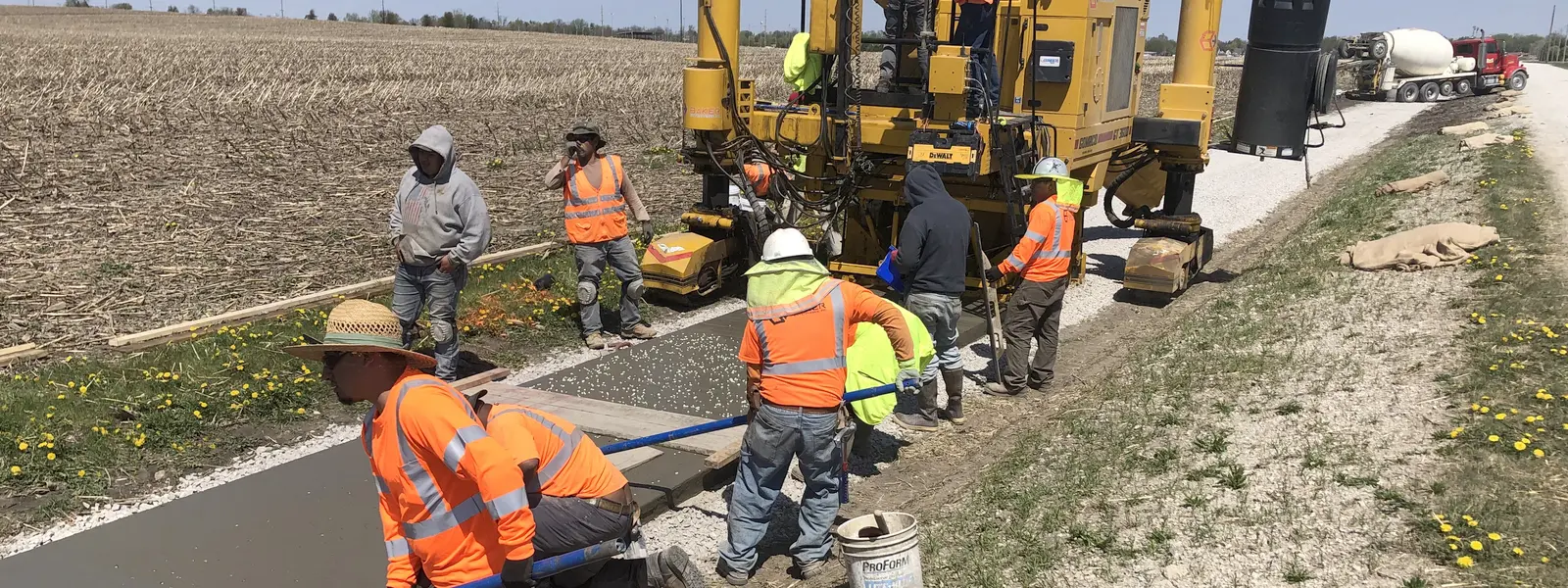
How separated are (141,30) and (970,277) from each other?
52625 millimetres

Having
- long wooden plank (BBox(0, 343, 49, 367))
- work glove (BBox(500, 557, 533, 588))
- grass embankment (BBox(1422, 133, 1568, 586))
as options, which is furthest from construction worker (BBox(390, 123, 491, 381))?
grass embankment (BBox(1422, 133, 1568, 586))

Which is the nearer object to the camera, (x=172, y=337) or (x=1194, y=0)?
(x=172, y=337)

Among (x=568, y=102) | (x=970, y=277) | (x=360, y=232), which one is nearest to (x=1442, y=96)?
(x=568, y=102)

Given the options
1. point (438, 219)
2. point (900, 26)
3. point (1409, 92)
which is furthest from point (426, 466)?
point (1409, 92)

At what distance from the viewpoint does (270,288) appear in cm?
956

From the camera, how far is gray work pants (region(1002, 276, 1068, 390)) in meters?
8.14

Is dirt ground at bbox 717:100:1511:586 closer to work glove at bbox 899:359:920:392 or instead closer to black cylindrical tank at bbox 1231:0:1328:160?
work glove at bbox 899:359:920:392

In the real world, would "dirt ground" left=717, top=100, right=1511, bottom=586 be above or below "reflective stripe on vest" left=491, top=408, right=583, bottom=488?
below

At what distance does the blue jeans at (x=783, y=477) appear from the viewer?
5078 mm

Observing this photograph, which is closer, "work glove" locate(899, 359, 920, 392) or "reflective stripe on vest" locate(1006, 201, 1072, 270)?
"work glove" locate(899, 359, 920, 392)

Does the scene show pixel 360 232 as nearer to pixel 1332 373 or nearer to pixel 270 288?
pixel 270 288

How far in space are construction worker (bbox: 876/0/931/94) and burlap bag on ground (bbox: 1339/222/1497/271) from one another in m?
5.13

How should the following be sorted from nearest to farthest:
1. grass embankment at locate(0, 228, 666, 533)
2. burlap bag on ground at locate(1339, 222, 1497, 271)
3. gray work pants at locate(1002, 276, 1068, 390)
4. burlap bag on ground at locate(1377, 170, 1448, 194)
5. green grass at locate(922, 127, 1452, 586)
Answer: green grass at locate(922, 127, 1452, 586)
grass embankment at locate(0, 228, 666, 533)
gray work pants at locate(1002, 276, 1068, 390)
burlap bag on ground at locate(1339, 222, 1497, 271)
burlap bag on ground at locate(1377, 170, 1448, 194)

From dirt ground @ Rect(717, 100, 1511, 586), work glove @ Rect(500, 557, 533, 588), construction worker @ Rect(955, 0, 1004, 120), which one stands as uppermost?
construction worker @ Rect(955, 0, 1004, 120)
